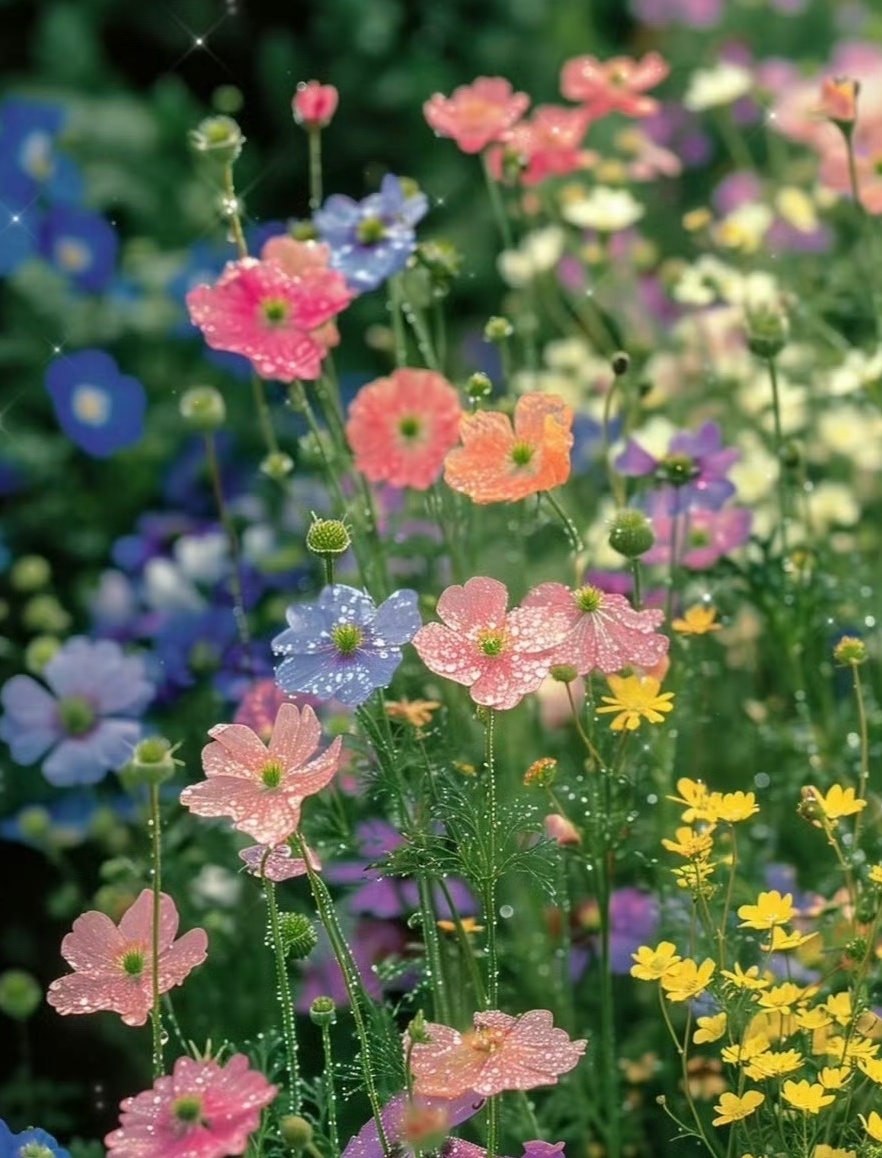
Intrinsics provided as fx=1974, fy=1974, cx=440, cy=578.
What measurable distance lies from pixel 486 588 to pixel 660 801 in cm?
34

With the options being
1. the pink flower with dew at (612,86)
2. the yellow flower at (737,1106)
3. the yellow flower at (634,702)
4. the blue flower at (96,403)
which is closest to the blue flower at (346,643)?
the yellow flower at (634,702)

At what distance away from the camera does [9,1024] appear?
144cm

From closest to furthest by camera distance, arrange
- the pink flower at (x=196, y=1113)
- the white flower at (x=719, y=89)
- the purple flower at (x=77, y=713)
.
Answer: the pink flower at (x=196, y=1113)
the purple flower at (x=77, y=713)
the white flower at (x=719, y=89)

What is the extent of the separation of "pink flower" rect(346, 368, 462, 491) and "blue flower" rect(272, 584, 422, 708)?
0.15 meters

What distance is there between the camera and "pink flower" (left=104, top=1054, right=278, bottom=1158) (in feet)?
2.54

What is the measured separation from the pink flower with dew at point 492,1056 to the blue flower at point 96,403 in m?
1.04

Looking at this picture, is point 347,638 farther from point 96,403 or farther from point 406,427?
point 96,403

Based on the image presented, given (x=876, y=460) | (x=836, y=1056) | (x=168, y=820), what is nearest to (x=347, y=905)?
(x=168, y=820)

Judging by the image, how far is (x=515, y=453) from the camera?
3.25ft

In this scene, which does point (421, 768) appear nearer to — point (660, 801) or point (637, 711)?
point (637, 711)

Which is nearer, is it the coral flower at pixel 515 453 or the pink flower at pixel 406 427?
the coral flower at pixel 515 453

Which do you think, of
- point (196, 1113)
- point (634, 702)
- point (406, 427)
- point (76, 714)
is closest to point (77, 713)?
point (76, 714)

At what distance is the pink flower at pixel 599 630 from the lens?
3.03 ft

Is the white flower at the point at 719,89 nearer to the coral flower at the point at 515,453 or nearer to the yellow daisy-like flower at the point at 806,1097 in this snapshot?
the coral flower at the point at 515,453
